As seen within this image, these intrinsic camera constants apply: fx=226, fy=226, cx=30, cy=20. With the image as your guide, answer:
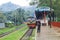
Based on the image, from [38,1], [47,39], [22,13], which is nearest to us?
[47,39]

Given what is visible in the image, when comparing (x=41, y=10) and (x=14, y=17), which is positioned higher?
(x=41, y=10)

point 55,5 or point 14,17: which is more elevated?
point 55,5

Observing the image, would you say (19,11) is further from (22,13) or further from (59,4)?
(59,4)

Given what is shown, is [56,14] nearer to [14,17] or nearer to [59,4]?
[59,4]

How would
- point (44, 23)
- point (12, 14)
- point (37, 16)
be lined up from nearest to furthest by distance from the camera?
point (37, 16)
point (44, 23)
point (12, 14)

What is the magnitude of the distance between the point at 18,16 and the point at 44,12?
198ft

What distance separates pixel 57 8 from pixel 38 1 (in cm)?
755

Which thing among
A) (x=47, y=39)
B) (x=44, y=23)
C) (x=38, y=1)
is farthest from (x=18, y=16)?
(x=47, y=39)

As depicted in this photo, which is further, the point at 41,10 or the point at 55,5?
the point at 55,5

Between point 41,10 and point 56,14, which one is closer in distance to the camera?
point 41,10

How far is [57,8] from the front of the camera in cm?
6500

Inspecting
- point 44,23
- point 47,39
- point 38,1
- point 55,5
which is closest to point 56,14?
point 55,5

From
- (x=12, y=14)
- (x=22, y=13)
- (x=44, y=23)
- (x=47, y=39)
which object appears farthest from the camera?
(x=22, y=13)

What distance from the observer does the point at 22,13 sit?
337 ft
